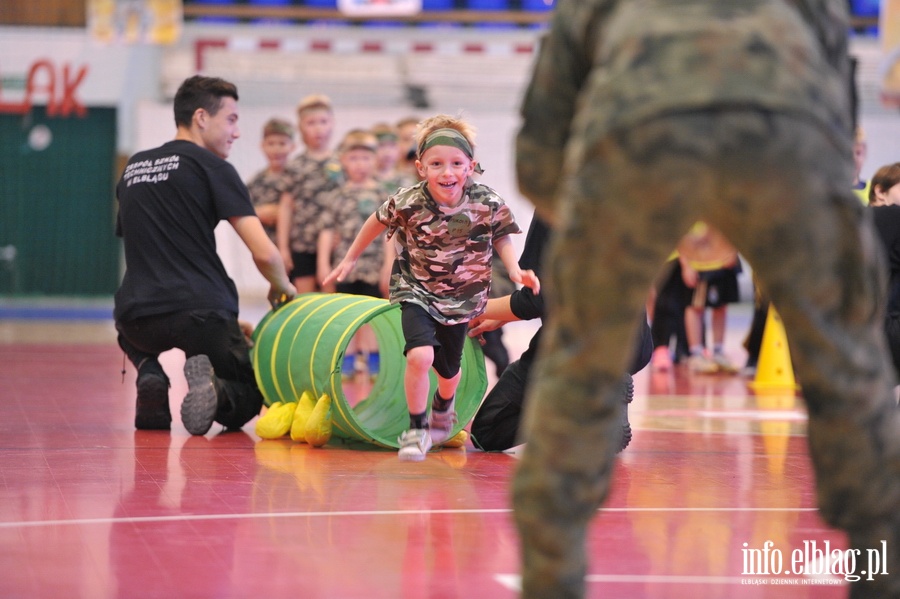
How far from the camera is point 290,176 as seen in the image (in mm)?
7930

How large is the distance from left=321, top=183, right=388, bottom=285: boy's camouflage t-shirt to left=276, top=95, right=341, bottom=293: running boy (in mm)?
94

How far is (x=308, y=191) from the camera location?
787 centimetres

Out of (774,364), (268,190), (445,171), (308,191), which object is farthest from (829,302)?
(774,364)

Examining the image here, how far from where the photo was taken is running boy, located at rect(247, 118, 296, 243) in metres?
7.88

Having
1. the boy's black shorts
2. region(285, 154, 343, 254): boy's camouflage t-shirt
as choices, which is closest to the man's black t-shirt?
the boy's black shorts

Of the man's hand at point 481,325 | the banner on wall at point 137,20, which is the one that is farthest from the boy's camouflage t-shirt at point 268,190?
the banner on wall at point 137,20

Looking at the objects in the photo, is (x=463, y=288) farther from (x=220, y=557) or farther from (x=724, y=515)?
(x=220, y=557)

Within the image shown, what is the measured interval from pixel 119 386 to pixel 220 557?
4293mm

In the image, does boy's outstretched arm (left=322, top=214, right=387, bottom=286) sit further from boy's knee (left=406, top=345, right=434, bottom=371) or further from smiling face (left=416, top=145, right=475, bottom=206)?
boy's knee (left=406, top=345, right=434, bottom=371)

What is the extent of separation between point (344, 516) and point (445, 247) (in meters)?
1.56

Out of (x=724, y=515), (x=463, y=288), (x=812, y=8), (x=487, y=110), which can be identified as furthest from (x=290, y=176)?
(x=487, y=110)

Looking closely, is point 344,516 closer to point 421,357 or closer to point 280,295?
point 421,357

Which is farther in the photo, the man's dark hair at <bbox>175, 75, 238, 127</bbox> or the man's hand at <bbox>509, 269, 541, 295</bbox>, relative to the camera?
the man's dark hair at <bbox>175, 75, 238, 127</bbox>

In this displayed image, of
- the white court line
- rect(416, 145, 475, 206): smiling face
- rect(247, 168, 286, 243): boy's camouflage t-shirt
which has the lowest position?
the white court line
